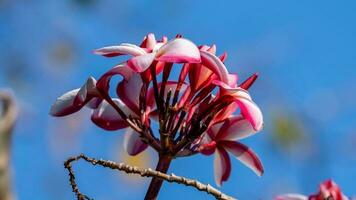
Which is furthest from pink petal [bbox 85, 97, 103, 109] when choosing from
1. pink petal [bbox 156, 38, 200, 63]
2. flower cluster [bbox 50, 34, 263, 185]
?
pink petal [bbox 156, 38, 200, 63]

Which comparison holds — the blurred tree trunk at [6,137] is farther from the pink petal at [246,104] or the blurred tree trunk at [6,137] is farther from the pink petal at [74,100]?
the pink petal at [246,104]

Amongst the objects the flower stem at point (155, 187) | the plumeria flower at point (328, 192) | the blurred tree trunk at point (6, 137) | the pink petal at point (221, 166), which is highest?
the plumeria flower at point (328, 192)

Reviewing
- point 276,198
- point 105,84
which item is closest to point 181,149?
point 105,84

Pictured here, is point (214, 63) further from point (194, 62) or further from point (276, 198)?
point (276, 198)

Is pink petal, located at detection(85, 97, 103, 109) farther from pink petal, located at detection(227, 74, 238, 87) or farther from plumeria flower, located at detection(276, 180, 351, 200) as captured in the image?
plumeria flower, located at detection(276, 180, 351, 200)

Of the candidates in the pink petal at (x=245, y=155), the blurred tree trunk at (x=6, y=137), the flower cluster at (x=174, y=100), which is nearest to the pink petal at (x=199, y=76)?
the flower cluster at (x=174, y=100)

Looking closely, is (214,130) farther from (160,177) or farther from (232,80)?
(160,177)
